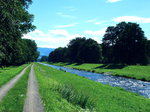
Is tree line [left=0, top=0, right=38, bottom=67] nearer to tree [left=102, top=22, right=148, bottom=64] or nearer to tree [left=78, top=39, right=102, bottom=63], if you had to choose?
tree [left=102, top=22, right=148, bottom=64]

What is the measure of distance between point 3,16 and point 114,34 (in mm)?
A: 84994

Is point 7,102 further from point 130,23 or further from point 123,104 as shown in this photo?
point 130,23

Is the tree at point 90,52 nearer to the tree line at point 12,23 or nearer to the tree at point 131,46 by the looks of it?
the tree at point 131,46

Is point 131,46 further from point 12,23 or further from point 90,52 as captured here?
point 12,23

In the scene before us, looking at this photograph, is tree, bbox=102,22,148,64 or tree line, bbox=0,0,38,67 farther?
tree, bbox=102,22,148,64

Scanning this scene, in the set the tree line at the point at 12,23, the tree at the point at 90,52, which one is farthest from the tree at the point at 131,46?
the tree line at the point at 12,23

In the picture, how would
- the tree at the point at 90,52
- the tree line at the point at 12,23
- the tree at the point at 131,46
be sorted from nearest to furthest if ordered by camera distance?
the tree line at the point at 12,23
the tree at the point at 131,46
the tree at the point at 90,52

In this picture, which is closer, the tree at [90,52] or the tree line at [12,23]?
the tree line at [12,23]

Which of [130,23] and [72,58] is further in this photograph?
[72,58]

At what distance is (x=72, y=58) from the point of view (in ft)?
518

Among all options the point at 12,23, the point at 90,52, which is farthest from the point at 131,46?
the point at 12,23

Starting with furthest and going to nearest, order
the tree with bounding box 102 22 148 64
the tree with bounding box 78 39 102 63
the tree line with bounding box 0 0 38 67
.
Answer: the tree with bounding box 78 39 102 63, the tree with bounding box 102 22 148 64, the tree line with bounding box 0 0 38 67

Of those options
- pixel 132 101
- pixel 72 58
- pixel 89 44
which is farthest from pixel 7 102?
pixel 72 58

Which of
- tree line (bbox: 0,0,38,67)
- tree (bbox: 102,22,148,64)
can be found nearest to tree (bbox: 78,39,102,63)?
tree (bbox: 102,22,148,64)
